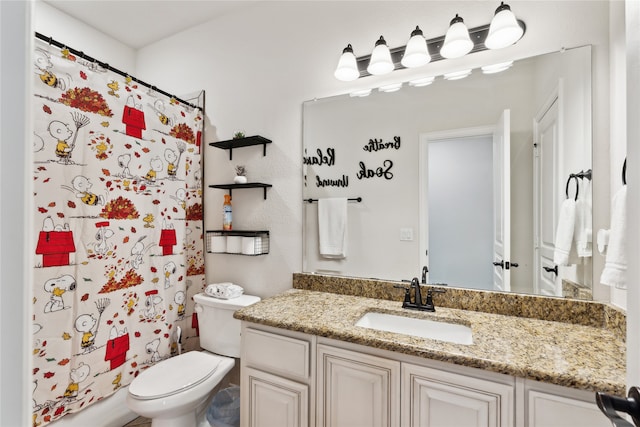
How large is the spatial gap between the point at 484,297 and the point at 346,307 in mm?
661

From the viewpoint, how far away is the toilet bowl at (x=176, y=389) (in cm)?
137

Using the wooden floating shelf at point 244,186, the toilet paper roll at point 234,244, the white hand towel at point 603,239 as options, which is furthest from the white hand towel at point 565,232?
the toilet paper roll at point 234,244

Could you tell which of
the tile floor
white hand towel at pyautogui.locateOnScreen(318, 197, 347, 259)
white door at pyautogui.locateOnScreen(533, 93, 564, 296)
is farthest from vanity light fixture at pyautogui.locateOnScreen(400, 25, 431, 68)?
the tile floor

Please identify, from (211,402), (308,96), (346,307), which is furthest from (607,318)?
(211,402)

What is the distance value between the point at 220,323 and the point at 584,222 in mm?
1980

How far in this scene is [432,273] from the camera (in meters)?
1.52

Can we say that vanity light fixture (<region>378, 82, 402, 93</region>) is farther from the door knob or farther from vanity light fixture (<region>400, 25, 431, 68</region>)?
the door knob

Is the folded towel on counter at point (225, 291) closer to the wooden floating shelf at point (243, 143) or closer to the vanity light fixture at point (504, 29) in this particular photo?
the wooden floating shelf at point (243, 143)

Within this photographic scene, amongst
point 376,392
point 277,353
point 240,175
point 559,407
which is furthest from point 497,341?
point 240,175

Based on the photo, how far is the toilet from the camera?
138cm

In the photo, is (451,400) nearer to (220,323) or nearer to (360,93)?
(220,323)

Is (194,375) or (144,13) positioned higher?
(144,13)

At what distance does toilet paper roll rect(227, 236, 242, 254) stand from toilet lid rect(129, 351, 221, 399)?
65cm

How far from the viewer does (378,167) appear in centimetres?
165
